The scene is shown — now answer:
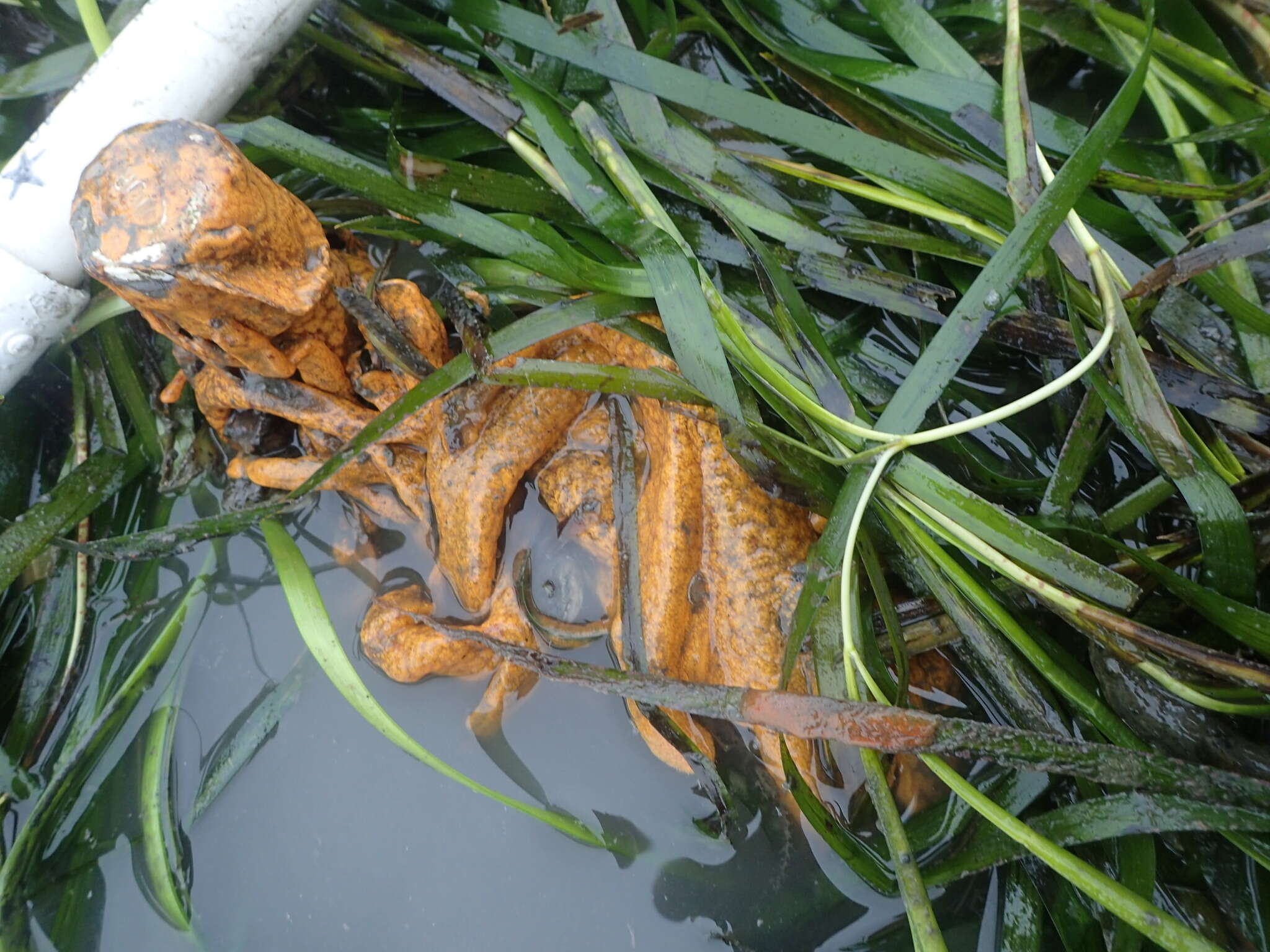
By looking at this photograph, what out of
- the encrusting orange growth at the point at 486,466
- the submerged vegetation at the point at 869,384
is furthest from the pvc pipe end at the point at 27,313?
the encrusting orange growth at the point at 486,466

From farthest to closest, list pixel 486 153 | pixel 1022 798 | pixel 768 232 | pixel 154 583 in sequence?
pixel 154 583 → pixel 486 153 → pixel 768 232 → pixel 1022 798

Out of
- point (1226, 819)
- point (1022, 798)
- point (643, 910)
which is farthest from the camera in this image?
point (643, 910)

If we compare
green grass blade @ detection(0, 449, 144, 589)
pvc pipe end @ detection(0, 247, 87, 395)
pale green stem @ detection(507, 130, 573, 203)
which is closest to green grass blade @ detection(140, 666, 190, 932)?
green grass blade @ detection(0, 449, 144, 589)

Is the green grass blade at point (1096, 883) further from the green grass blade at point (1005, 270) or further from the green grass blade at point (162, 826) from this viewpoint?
the green grass blade at point (162, 826)

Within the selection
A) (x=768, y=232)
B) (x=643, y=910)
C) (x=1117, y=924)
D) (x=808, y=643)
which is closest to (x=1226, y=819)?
(x=1117, y=924)

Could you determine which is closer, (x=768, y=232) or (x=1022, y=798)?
(x=1022, y=798)

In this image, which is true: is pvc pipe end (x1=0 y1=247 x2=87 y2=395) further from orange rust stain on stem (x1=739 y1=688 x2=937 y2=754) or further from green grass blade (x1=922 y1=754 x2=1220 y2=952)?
green grass blade (x1=922 y1=754 x2=1220 y2=952)

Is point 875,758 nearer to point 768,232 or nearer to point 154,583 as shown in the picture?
point 768,232
